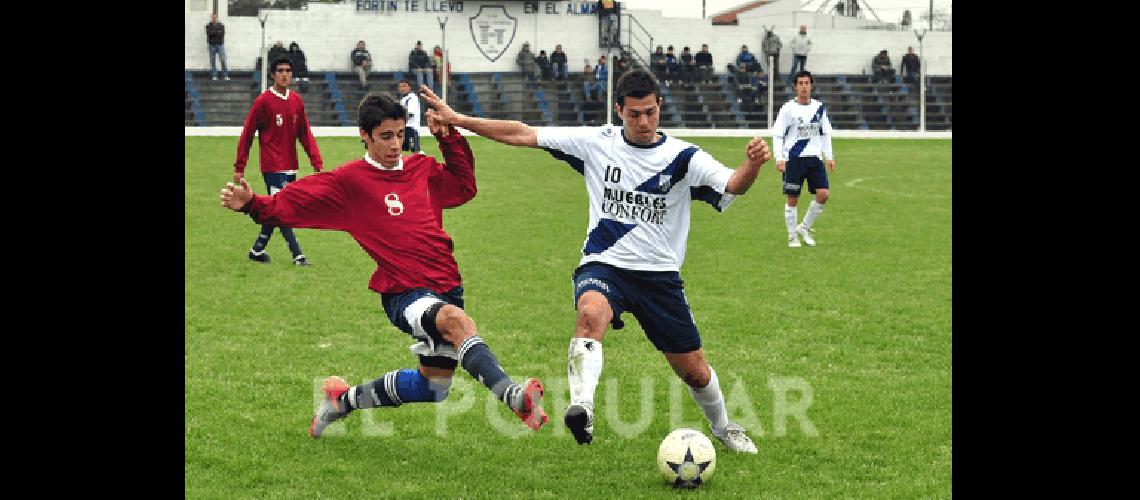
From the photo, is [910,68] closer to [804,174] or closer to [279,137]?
[804,174]

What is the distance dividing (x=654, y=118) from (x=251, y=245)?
1086cm

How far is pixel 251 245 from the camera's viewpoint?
1677 cm

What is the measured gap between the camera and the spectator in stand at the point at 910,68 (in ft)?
156

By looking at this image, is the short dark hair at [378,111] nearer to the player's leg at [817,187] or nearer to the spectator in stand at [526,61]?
the player's leg at [817,187]

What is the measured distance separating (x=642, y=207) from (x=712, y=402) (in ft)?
3.97

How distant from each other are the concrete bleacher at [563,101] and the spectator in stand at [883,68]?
47 centimetres

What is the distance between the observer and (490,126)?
23.3ft

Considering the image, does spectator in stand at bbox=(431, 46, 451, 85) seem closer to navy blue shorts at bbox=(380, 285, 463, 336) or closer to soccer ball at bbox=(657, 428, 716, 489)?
navy blue shorts at bbox=(380, 285, 463, 336)

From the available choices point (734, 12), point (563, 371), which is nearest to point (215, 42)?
point (734, 12)

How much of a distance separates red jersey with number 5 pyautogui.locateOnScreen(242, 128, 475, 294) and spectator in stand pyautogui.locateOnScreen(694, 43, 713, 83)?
39504 millimetres

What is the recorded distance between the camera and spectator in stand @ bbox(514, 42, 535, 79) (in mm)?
45569

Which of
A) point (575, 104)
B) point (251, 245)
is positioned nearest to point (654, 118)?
point (251, 245)

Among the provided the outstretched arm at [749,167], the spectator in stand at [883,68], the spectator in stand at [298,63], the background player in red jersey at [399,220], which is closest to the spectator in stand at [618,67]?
the spectator in stand at [298,63]
